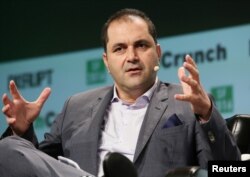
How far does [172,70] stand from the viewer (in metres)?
4.48

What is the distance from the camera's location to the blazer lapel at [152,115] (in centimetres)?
297

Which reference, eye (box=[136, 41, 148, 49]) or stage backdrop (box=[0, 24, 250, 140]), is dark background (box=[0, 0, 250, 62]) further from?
eye (box=[136, 41, 148, 49])

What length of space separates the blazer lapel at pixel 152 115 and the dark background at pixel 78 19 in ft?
4.51

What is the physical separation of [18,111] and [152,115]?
59cm

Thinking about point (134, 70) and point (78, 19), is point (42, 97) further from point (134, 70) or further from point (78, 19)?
point (78, 19)

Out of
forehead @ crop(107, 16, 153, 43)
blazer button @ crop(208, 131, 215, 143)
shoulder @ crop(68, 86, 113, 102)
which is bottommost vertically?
blazer button @ crop(208, 131, 215, 143)

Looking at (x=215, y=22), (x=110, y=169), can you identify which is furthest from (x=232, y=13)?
(x=110, y=169)

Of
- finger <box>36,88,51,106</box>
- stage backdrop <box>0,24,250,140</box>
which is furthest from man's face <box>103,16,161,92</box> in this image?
stage backdrop <box>0,24,250,140</box>

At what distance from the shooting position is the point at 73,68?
194 inches

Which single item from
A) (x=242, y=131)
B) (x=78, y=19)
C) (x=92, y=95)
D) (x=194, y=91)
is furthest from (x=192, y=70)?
(x=78, y=19)

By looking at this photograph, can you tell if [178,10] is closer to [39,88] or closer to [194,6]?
[194,6]

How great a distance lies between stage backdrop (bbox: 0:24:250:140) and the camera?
422 centimetres

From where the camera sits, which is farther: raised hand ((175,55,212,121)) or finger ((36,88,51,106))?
finger ((36,88,51,106))

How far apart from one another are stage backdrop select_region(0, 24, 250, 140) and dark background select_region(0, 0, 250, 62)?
7 centimetres
